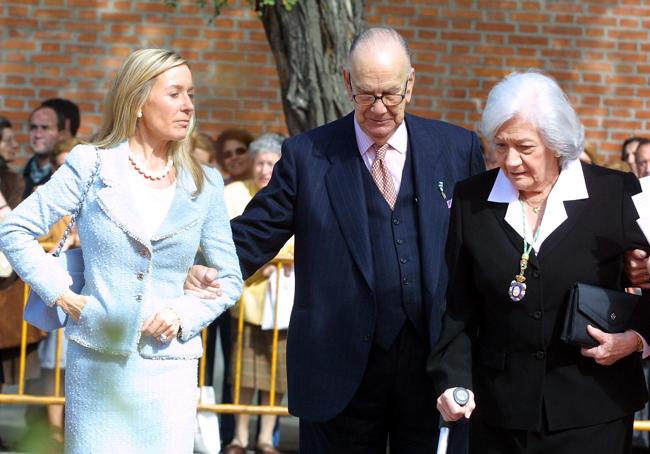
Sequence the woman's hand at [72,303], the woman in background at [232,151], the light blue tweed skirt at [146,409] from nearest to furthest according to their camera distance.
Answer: the light blue tweed skirt at [146,409]
the woman's hand at [72,303]
the woman in background at [232,151]

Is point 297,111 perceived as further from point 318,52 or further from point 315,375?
point 315,375

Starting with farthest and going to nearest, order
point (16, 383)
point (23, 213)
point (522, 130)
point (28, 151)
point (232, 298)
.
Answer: point (28, 151), point (16, 383), point (232, 298), point (23, 213), point (522, 130)

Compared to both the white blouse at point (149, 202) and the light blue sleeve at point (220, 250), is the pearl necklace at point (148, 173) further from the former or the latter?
the light blue sleeve at point (220, 250)

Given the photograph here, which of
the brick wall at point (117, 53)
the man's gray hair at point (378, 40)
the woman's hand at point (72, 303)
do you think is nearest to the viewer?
the woman's hand at point (72, 303)

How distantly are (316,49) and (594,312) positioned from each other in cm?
425

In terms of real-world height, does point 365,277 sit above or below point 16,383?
above

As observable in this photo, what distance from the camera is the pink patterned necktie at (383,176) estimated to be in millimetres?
4102

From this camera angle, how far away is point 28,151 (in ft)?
33.0

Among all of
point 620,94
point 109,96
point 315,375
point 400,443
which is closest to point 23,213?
point 109,96

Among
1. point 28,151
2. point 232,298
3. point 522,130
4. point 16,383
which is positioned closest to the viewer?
point 522,130

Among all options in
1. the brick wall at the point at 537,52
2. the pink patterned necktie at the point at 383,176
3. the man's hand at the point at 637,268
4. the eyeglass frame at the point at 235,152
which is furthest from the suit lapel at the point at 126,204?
the brick wall at the point at 537,52

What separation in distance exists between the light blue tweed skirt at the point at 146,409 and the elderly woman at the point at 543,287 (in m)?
0.83

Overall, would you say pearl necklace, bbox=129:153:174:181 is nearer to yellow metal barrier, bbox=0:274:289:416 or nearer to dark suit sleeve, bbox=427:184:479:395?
dark suit sleeve, bbox=427:184:479:395

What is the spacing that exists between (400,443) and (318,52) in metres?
3.71
